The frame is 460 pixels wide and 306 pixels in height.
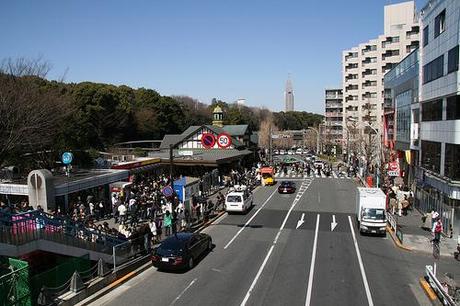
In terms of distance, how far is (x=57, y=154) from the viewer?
37.3 meters

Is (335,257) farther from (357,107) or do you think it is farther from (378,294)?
(357,107)

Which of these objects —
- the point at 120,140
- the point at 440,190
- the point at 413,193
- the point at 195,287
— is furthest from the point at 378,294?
the point at 120,140

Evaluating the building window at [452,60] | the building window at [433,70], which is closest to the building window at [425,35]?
the building window at [433,70]

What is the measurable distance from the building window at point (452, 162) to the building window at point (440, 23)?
7.99 m

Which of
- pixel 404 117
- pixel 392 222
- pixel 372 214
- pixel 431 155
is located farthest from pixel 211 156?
pixel 372 214

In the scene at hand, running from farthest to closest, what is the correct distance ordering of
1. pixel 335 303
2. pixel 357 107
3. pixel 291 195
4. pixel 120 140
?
pixel 357 107, pixel 120 140, pixel 291 195, pixel 335 303

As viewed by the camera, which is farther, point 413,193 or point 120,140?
point 120,140

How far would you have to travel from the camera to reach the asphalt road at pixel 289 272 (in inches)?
625

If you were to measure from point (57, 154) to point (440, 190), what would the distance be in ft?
98.7

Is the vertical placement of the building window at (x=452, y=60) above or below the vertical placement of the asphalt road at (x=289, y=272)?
above

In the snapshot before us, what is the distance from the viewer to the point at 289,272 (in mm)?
18922

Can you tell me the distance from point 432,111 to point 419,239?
10.7 meters

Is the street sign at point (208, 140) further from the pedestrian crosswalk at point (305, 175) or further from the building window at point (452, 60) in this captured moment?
the building window at point (452, 60)

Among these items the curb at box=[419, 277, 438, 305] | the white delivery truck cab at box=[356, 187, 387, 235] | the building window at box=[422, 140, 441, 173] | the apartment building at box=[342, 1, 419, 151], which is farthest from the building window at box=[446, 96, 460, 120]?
the apartment building at box=[342, 1, 419, 151]
